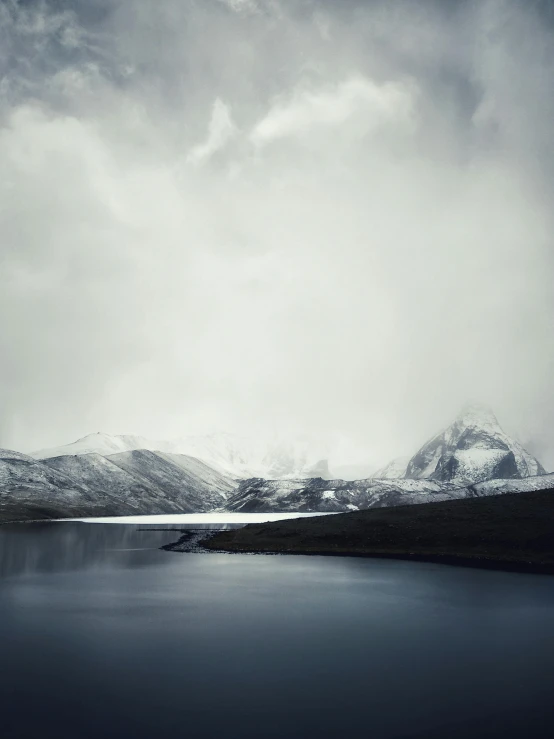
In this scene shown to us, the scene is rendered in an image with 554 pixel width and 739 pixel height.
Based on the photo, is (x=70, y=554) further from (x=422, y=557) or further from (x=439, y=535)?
(x=439, y=535)

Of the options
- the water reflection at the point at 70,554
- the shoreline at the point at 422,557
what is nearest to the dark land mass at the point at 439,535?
the shoreline at the point at 422,557

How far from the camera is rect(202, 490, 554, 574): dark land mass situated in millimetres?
98938

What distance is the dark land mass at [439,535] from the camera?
325ft

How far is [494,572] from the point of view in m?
81.9

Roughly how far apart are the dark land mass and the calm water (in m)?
27.1

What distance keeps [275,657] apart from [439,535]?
88773mm

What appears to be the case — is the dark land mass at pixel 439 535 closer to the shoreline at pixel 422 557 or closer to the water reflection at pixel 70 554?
the shoreline at pixel 422 557

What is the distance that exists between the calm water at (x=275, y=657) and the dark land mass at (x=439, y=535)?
1067 inches

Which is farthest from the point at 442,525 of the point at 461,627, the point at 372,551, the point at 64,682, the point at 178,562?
the point at 64,682

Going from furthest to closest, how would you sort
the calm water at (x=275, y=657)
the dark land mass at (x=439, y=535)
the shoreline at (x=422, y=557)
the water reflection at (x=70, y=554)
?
the dark land mass at (x=439, y=535) → the shoreline at (x=422, y=557) → the water reflection at (x=70, y=554) → the calm water at (x=275, y=657)

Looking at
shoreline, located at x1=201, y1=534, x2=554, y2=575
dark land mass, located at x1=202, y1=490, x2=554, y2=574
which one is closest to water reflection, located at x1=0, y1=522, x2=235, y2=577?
shoreline, located at x1=201, y1=534, x2=554, y2=575

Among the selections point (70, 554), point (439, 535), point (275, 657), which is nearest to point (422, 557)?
point (439, 535)

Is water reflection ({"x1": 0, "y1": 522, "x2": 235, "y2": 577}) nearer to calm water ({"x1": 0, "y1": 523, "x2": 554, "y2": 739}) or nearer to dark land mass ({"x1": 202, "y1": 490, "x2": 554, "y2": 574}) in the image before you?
calm water ({"x1": 0, "y1": 523, "x2": 554, "y2": 739})

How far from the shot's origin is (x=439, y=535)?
116812 millimetres
